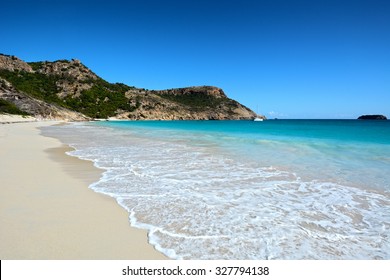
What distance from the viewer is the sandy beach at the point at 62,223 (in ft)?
10.8

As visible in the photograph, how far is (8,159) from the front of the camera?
9.70m

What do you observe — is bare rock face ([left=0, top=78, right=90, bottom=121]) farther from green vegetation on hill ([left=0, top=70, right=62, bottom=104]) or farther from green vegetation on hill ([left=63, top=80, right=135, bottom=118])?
green vegetation on hill ([left=63, top=80, right=135, bottom=118])

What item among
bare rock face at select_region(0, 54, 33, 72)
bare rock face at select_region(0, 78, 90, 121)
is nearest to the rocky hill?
bare rock face at select_region(0, 54, 33, 72)

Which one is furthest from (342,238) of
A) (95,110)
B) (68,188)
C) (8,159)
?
(95,110)

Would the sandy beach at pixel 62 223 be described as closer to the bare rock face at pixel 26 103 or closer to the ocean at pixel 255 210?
the ocean at pixel 255 210

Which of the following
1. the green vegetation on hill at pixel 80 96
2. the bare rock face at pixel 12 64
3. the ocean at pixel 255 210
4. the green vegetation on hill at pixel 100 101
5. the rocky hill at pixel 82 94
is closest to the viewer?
the ocean at pixel 255 210

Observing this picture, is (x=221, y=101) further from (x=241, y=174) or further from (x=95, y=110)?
(x=241, y=174)

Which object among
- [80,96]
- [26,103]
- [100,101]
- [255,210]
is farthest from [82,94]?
[255,210]

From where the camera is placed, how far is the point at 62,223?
13.5ft

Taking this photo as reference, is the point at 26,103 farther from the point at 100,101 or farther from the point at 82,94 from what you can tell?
the point at 100,101

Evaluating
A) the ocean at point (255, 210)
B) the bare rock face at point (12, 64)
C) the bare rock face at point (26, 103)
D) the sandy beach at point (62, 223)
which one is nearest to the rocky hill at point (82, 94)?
the bare rock face at point (12, 64)

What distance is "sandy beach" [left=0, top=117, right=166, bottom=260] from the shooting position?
3.28 meters
